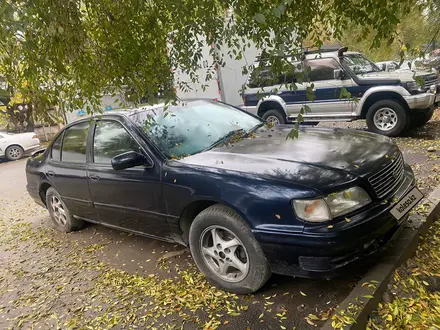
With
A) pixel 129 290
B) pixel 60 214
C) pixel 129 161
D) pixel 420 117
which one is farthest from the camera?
pixel 420 117

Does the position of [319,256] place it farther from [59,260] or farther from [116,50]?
[59,260]

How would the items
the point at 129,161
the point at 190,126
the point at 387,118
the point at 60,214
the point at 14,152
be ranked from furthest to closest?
the point at 14,152 < the point at 387,118 < the point at 60,214 < the point at 190,126 < the point at 129,161

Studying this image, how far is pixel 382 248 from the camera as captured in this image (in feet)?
8.98

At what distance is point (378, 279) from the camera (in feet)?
8.73

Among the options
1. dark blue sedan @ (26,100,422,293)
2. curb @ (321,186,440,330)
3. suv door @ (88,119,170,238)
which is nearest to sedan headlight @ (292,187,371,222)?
dark blue sedan @ (26,100,422,293)

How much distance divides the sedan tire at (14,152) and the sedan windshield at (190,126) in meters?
12.8

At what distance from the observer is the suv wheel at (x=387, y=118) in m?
7.41

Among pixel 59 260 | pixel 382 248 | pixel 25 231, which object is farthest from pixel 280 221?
pixel 25 231

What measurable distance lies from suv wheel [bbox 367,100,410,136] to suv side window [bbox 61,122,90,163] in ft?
19.4

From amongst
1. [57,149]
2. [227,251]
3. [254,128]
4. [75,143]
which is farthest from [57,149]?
[227,251]

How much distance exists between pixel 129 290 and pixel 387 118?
648 cm

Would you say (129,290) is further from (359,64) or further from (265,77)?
(359,64)

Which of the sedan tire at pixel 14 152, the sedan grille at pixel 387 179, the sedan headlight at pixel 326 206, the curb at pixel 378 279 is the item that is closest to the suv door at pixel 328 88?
the curb at pixel 378 279

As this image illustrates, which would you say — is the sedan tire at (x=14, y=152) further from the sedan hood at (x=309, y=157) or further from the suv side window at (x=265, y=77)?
the suv side window at (x=265, y=77)
